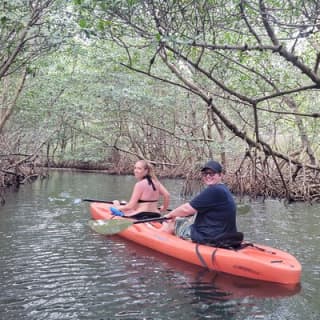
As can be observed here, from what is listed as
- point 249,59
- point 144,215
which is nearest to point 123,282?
point 144,215

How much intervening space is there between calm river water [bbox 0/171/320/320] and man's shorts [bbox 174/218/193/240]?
14.5 inches

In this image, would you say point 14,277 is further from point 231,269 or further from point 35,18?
point 35,18

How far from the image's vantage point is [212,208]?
4.48 metres

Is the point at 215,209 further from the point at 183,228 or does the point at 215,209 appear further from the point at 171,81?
the point at 171,81

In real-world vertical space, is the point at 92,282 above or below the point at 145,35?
below

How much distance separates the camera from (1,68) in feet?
20.0

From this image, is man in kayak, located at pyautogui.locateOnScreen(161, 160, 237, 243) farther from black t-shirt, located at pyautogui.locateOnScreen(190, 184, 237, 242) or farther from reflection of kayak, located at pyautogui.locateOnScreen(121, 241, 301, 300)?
reflection of kayak, located at pyautogui.locateOnScreen(121, 241, 301, 300)

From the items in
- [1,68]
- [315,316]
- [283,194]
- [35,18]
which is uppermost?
[35,18]

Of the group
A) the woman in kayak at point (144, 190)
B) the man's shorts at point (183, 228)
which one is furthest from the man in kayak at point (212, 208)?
the woman in kayak at point (144, 190)

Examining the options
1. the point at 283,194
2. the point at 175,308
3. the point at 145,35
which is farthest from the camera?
the point at 283,194

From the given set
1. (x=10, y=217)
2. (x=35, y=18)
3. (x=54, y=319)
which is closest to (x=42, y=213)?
(x=10, y=217)

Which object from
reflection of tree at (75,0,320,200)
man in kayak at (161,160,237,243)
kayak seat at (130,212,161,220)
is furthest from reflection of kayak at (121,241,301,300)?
reflection of tree at (75,0,320,200)

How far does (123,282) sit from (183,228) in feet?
4.40

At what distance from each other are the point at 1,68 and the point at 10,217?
2602 millimetres
